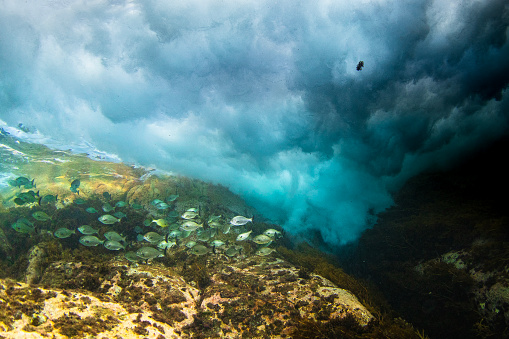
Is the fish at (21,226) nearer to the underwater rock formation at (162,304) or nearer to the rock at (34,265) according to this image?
the rock at (34,265)

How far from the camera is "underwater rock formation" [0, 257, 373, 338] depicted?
3793 mm

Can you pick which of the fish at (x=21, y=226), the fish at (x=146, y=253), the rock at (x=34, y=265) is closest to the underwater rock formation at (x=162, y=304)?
the fish at (x=146, y=253)

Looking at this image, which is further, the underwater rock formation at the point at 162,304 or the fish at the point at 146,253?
the fish at the point at 146,253

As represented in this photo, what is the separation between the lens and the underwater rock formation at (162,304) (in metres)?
3.79

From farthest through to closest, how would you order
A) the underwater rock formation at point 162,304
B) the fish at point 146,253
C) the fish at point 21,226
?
the fish at point 21,226, the fish at point 146,253, the underwater rock formation at point 162,304

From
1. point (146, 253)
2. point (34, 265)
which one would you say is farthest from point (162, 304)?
point (34, 265)

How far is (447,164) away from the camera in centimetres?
1077

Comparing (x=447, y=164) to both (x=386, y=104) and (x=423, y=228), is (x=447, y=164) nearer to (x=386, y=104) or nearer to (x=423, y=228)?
(x=423, y=228)

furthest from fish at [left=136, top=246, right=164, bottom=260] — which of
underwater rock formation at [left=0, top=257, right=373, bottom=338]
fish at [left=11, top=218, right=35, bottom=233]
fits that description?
fish at [left=11, top=218, right=35, bottom=233]

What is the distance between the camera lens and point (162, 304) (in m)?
5.51

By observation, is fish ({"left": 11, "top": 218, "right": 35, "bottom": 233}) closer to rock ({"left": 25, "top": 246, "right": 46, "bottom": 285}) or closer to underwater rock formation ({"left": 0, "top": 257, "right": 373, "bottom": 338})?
rock ({"left": 25, "top": 246, "right": 46, "bottom": 285})

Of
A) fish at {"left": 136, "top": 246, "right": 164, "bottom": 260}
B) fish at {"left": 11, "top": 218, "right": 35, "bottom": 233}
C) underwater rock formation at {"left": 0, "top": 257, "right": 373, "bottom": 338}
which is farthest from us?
fish at {"left": 11, "top": 218, "right": 35, "bottom": 233}

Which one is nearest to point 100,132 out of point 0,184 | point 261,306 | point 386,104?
point 0,184

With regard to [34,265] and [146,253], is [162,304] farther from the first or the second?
[34,265]
